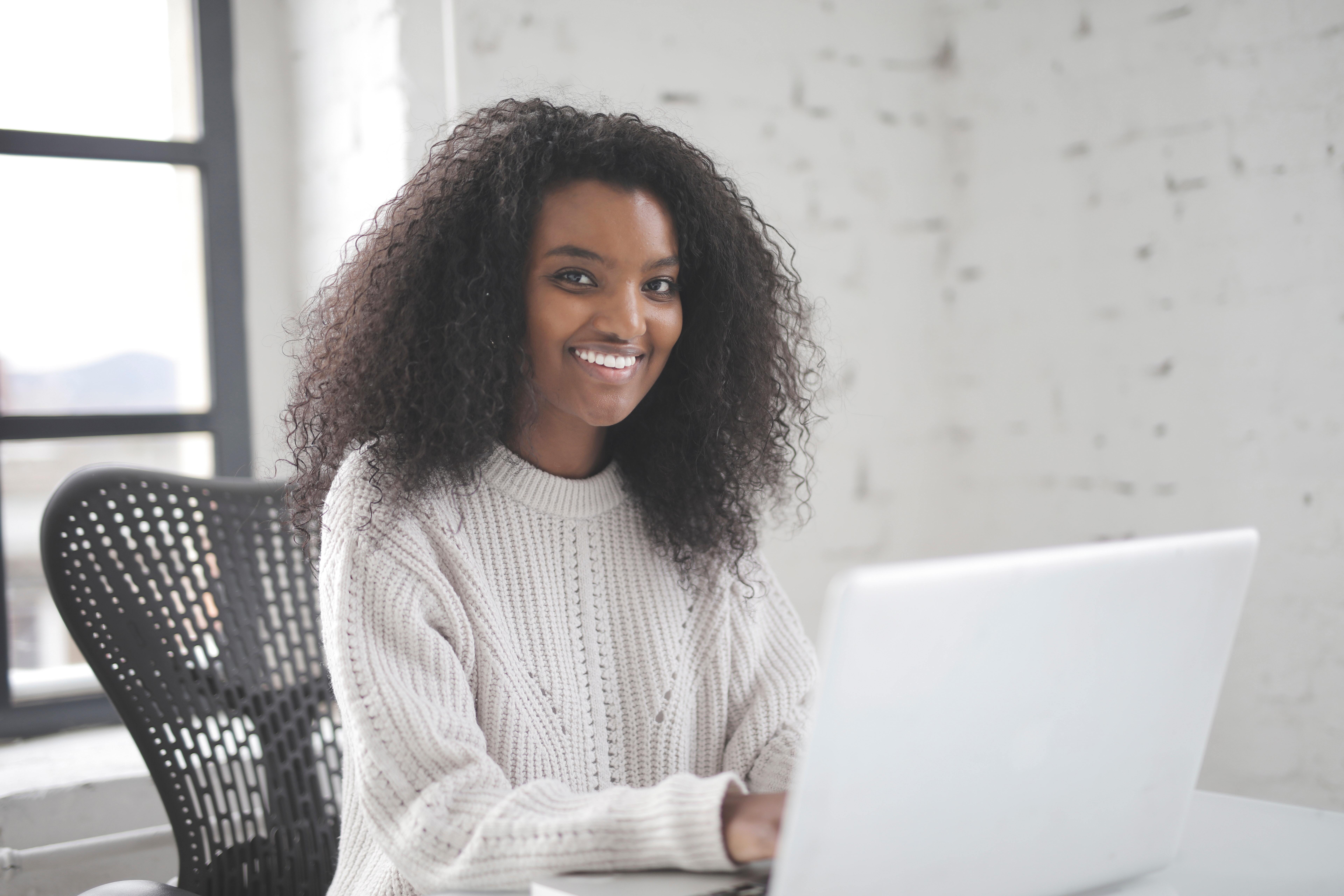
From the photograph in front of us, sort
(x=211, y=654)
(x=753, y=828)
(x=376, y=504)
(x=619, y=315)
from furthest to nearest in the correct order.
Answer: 1. (x=211, y=654)
2. (x=619, y=315)
3. (x=376, y=504)
4. (x=753, y=828)

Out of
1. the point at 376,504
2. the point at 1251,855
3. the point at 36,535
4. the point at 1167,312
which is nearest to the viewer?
the point at 1251,855

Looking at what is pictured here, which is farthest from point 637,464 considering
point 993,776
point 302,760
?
point 993,776

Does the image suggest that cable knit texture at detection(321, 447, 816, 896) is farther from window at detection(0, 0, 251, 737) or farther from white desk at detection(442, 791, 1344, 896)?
window at detection(0, 0, 251, 737)

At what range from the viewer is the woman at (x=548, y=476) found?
3.43 ft

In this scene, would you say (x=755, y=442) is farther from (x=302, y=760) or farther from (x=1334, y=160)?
(x=1334, y=160)

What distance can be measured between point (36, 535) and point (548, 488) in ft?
3.75

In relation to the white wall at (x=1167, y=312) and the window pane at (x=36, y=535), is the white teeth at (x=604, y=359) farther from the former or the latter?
the white wall at (x=1167, y=312)

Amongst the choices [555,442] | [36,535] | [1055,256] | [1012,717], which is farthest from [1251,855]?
[36,535]

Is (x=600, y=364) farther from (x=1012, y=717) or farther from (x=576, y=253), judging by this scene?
(x=1012, y=717)

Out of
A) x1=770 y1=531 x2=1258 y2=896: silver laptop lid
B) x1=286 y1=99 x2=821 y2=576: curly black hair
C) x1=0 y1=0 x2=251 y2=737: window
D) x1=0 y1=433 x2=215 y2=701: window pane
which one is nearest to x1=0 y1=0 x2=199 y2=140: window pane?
x1=0 y1=0 x2=251 y2=737: window

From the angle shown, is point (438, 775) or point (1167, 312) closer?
point (438, 775)

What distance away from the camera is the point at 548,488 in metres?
1.24

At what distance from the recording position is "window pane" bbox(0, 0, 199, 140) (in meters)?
1.88

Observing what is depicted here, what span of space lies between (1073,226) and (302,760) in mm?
1660
